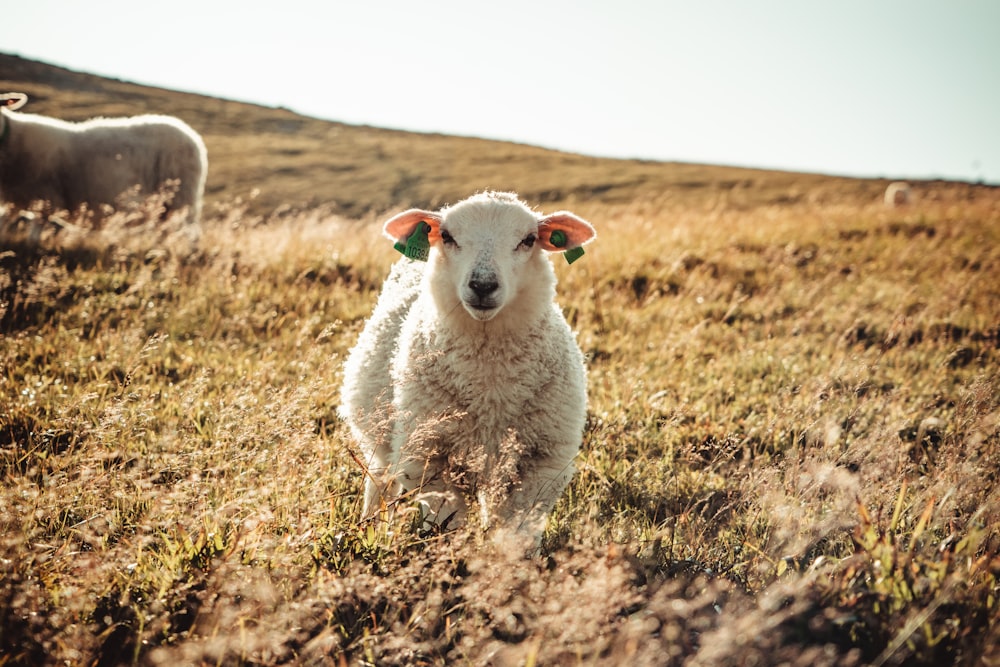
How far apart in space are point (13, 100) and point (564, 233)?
292 inches

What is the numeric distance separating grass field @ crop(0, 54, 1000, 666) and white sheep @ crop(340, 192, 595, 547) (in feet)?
0.96

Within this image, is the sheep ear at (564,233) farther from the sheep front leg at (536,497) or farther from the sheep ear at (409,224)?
the sheep front leg at (536,497)

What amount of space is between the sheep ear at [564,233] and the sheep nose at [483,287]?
661 millimetres

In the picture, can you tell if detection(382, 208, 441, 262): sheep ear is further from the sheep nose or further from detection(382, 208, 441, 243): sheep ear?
the sheep nose

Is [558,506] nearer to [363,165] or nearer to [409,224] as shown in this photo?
[409,224]

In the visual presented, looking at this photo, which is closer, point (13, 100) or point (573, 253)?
point (573, 253)

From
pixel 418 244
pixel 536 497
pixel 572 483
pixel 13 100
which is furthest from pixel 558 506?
pixel 13 100

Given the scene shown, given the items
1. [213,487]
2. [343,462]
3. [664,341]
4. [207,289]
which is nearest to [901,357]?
[664,341]

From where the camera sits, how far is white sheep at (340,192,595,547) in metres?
3.19

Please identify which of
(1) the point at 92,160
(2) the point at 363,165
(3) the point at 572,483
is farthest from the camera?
(2) the point at 363,165

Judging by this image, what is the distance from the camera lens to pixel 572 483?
3.71 metres

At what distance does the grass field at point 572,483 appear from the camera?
2.03 m

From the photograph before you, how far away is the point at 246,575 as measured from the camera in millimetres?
2230

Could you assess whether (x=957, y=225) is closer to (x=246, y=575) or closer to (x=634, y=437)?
(x=634, y=437)
